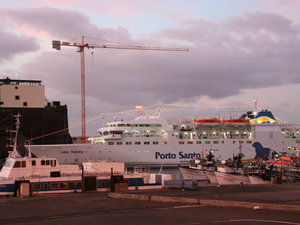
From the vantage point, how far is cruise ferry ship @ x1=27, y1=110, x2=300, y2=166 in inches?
2677

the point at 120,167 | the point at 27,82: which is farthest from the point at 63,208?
the point at 27,82

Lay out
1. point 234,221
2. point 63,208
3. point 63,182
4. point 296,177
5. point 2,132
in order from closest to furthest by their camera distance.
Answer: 1. point 234,221
2. point 63,208
3. point 63,182
4. point 296,177
5. point 2,132

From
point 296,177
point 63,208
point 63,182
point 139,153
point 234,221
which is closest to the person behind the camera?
point 234,221

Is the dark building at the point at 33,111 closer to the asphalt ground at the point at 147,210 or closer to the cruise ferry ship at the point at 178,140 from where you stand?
the cruise ferry ship at the point at 178,140

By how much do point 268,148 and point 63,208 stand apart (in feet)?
211

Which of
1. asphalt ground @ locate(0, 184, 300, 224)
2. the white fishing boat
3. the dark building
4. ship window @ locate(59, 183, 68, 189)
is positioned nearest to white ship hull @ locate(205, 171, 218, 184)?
the white fishing boat

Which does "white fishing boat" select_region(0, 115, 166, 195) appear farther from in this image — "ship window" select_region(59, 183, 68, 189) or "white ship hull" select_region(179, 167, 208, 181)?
"white ship hull" select_region(179, 167, 208, 181)

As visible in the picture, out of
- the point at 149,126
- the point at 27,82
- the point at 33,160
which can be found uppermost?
the point at 27,82

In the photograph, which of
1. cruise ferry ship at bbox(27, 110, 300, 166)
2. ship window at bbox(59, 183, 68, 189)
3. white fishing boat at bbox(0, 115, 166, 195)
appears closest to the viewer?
white fishing boat at bbox(0, 115, 166, 195)

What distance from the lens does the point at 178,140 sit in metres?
72.5

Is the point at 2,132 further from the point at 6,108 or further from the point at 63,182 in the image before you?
the point at 63,182

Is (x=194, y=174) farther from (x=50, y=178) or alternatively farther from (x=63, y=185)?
(x=50, y=178)

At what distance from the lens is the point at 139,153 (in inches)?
2746

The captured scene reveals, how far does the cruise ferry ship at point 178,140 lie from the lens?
68000mm
